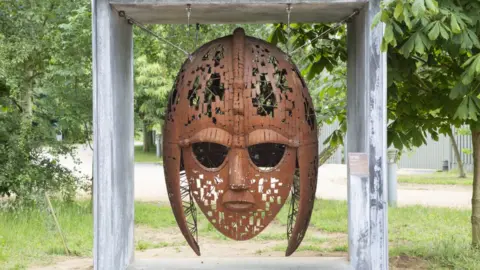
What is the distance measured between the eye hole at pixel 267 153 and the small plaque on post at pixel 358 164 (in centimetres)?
74

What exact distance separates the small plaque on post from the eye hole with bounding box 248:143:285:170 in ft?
2.44

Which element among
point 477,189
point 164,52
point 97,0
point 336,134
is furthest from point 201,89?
point 164,52

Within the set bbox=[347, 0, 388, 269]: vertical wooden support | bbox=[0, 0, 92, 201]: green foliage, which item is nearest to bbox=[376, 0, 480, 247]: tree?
bbox=[347, 0, 388, 269]: vertical wooden support

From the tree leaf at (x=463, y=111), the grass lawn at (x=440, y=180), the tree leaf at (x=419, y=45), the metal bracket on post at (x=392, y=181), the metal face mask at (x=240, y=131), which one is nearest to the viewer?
the tree leaf at (x=419, y=45)

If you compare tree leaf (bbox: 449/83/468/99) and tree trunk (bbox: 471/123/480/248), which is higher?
tree leaf (bbox: 449/83/468/99)

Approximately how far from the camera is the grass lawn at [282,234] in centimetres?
715

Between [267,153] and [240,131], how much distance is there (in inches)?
32.0

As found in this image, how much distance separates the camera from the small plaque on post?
4797 mm

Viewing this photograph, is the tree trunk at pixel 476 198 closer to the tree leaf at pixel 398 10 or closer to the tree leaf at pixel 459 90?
the tree leaf at pixel 459 90

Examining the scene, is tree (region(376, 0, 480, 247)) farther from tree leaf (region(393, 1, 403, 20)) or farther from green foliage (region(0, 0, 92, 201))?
green foliage (region(0, 0, 92, 201))

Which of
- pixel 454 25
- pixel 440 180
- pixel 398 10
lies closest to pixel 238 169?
pixel 398 10

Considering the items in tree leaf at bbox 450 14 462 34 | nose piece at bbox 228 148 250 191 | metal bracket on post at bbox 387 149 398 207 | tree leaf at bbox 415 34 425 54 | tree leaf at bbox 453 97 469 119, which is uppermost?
tree leaf at bbox 450 14 462 34

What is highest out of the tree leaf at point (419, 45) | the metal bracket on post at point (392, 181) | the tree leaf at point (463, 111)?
the tree leaf at point (419, 45)

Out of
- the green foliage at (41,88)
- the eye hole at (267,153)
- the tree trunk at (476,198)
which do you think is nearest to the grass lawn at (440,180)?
the tree trunk at (476,198)
